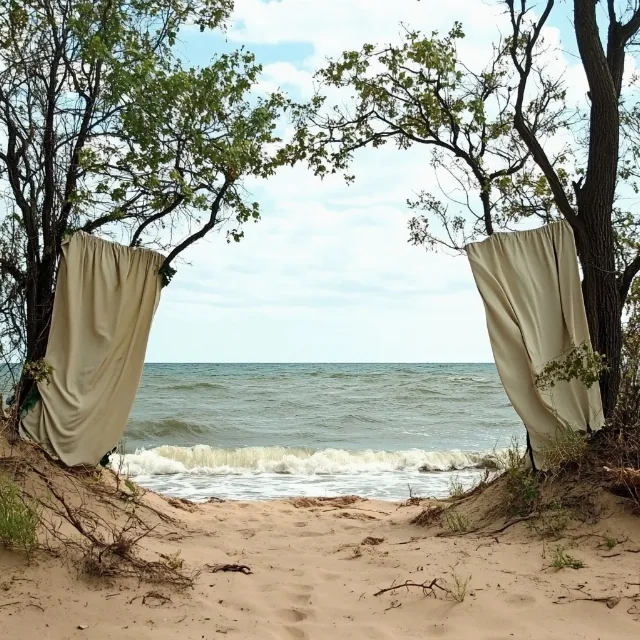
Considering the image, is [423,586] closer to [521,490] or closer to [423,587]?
[423,587]

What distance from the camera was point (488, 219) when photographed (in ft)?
20.7

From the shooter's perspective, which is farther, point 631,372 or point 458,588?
point 631,372

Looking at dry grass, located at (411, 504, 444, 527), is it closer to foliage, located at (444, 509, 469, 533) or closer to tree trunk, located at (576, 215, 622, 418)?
foliage, located at (444, 509, 469, 533)

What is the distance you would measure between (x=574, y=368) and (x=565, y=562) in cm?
163

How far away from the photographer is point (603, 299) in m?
5.53

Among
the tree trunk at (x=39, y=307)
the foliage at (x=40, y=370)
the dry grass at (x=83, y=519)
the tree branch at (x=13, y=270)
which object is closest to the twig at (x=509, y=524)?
the dry grass at (x=83, y=519)

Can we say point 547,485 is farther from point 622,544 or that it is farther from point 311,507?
point 311,507

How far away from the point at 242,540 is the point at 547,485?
2.64 m

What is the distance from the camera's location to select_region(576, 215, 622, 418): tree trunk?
17.9ft

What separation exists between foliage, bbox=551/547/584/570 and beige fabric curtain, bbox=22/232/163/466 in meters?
3.69

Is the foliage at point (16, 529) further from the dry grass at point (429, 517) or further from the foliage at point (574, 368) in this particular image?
the foliage at point (574, 368)

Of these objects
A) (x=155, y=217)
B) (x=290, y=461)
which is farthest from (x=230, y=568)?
(x=290, y=461)

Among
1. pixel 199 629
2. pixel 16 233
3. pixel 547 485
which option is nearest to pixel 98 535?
pixel 199 629

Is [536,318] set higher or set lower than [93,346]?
higher
